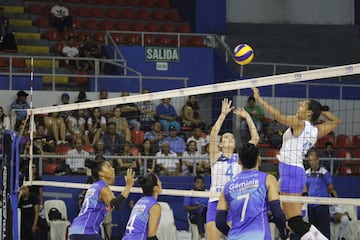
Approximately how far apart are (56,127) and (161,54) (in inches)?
208

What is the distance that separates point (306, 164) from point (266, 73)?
708 cm

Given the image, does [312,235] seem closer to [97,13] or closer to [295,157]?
[295,157]

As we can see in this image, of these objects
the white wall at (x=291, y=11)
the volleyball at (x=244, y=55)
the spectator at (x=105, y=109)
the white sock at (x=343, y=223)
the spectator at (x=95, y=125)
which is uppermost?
the white wall at (x=291, y=11)

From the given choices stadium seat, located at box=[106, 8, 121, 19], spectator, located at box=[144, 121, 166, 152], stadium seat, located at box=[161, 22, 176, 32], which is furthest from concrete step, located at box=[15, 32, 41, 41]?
spectator, located at box=[144, 121, 166, 152]

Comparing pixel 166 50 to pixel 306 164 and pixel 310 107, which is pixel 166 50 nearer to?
pixel 306 164

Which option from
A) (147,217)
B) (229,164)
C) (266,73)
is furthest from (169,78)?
(147,217)

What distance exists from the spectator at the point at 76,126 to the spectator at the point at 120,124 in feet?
1.84

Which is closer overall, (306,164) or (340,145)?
(306,164)

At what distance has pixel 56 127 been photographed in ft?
53.9

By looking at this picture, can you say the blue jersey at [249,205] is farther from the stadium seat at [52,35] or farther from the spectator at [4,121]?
the stadium seat at [52,35]

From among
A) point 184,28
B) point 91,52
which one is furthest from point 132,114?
point 184,28

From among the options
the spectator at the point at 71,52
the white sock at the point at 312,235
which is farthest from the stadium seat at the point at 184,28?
the white sock at the point at 312,235

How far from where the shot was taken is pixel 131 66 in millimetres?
20828

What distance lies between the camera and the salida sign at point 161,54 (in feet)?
68.9
